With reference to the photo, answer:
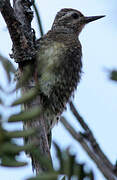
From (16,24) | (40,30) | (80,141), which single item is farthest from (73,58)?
(80,141)

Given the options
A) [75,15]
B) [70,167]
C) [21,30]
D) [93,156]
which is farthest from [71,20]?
[70,167]

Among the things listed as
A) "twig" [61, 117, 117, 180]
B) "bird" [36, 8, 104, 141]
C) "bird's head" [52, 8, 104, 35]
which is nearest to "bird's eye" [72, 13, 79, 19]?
"bird's head" [52, 8, 104, 35]

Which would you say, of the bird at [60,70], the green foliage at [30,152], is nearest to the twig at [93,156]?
the green foliage at [30,152]

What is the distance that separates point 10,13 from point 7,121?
1967 millimetres

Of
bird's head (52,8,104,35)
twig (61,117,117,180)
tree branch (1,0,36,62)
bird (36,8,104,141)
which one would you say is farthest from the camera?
bird's head (52,8,104,35)

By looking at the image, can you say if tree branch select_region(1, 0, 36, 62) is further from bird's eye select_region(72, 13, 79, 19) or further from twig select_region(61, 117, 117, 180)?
bird's eye select_region(72, 13, 79, 19)

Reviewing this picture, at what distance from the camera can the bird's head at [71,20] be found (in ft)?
15.1

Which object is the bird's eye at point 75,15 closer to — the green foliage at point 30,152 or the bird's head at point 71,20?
the bird's head at point 71,20

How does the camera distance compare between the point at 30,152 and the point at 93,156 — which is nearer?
the point at 30,152

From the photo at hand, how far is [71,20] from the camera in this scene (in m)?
4.76

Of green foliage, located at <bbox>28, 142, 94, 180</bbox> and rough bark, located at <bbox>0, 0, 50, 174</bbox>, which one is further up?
rough bark, located at <bbox>0, 0, 50, 174</bbox>

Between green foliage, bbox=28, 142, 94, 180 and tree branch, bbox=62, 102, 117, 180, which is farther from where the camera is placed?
tree branch, bbox=62, 102, 117, 180

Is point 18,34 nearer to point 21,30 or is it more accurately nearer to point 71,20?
point 21,30

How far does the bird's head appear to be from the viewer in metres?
4.61
